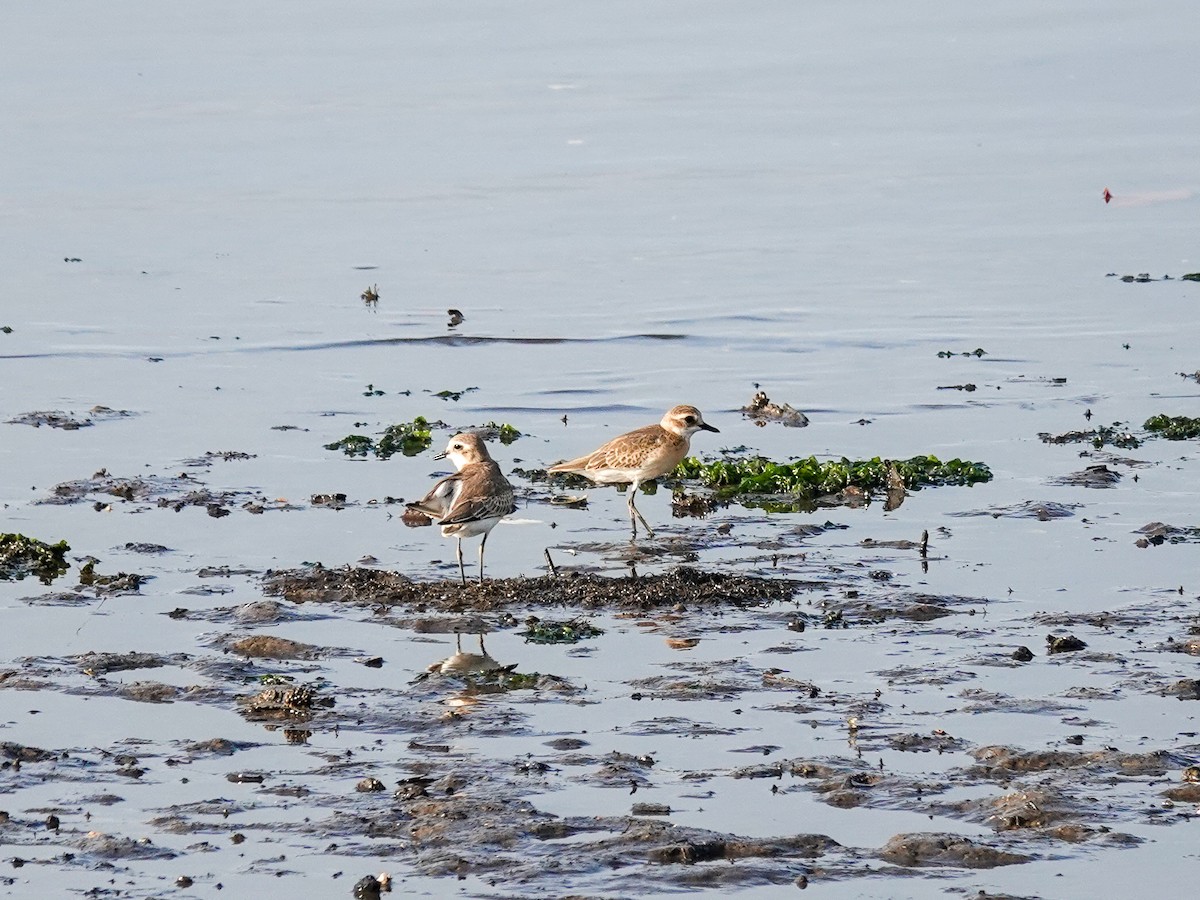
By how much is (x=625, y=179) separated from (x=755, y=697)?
71.9ft

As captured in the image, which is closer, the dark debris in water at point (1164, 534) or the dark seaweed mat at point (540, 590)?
the dark seaweed mat at point (540, 590)

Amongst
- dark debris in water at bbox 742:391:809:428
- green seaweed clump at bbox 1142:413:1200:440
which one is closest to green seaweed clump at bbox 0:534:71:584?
dark debris in water at bbox 742:391:809:428

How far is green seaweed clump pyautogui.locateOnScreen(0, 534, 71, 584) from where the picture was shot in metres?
12.7

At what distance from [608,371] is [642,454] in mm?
5233

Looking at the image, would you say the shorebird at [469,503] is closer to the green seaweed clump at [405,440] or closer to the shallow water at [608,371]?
the shallow water at [608,371]

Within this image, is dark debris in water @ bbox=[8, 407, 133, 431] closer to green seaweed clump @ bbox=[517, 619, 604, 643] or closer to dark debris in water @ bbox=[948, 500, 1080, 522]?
green seaweed clump @ bbox=[517, 619, 604, 643]

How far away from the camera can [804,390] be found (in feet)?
62.8

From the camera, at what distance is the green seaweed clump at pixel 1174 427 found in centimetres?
1648

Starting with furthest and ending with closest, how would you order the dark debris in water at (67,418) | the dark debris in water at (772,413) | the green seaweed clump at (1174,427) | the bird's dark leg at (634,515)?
the dark debris in water at (772,413) → the dark debris in water at (67,418) → the green seaweed clump at (1174,427) → the bird's dark leg at (634,515)

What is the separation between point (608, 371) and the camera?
2011 cm

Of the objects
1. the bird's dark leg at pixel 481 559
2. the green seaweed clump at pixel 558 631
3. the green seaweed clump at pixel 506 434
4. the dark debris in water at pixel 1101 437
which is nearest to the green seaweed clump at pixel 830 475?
the dark debris in water at pixel 1101 437

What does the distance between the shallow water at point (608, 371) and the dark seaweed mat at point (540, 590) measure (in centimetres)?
26

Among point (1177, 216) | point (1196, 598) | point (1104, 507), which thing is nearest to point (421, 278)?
point (1177, 216)

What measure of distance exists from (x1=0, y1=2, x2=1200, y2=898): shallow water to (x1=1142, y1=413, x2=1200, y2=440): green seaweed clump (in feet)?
1.01
